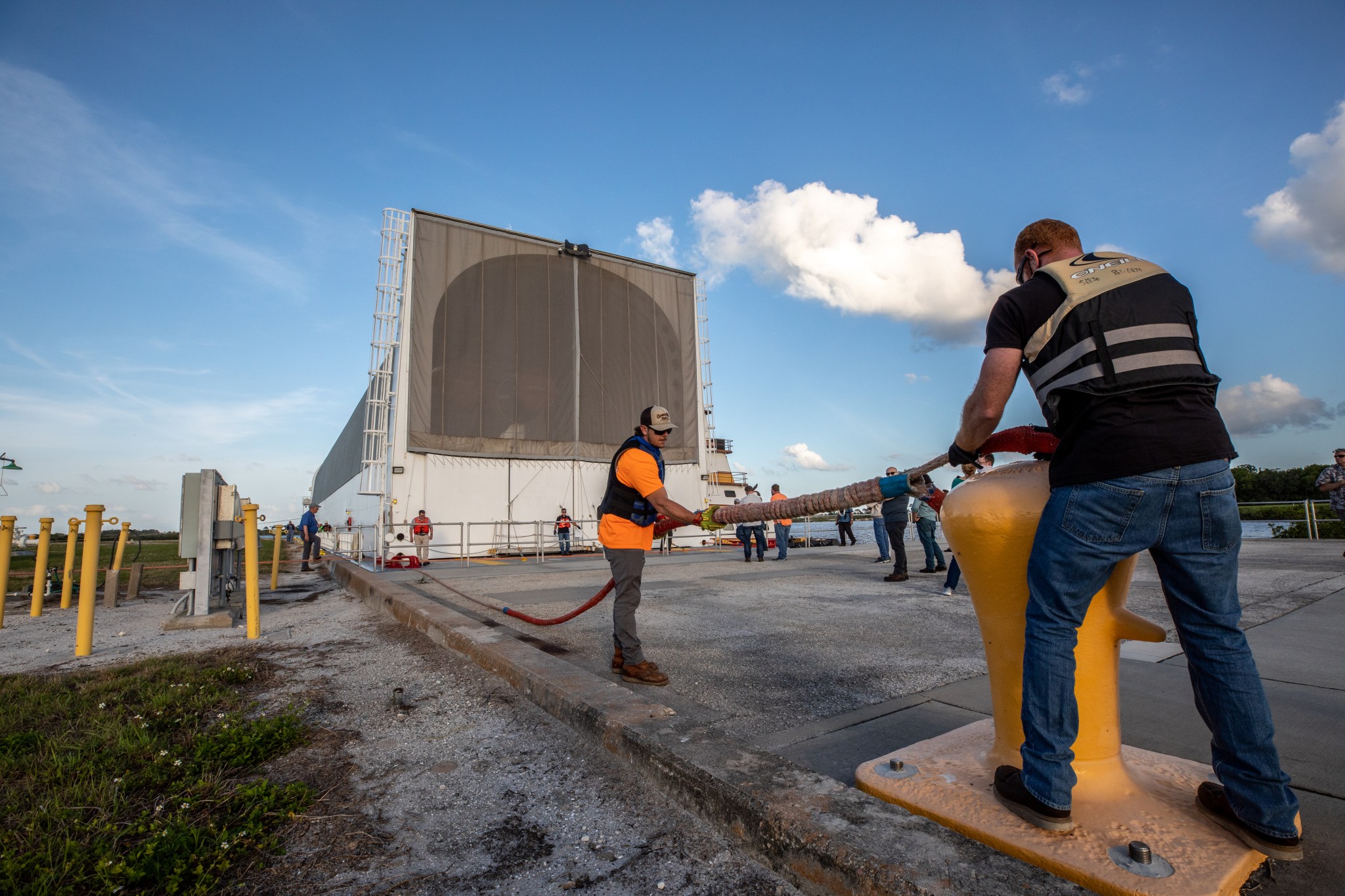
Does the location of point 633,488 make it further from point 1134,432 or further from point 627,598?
point 1134,432

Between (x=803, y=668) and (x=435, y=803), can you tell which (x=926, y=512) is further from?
(x=435, y=803)

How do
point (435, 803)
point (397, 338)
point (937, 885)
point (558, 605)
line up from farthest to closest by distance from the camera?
point (397, 338)
point (558, 605)
point (435, 803)
point (937, 885)

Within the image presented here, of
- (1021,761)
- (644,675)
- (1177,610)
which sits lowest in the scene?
(644,675)

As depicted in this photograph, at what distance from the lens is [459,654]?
458cm

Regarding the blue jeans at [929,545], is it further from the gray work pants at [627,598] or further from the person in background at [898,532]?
the gray work pants at [627,598]

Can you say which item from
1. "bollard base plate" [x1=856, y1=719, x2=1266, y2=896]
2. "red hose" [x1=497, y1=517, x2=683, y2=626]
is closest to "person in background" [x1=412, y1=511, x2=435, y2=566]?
"red hose" [x1=497, y1=517, x2=683, y2=626]

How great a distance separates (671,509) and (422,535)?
1355 centimetres

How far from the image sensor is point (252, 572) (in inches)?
233

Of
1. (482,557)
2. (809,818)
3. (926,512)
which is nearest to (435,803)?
(809,818)

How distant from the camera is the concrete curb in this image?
4.80 ft

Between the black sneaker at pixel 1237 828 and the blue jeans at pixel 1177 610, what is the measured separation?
0.02 metres

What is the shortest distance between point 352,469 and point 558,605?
2681cm

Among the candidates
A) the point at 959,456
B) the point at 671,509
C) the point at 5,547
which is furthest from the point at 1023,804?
the point at 5,547

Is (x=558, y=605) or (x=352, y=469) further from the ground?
(x=352, y=469)
